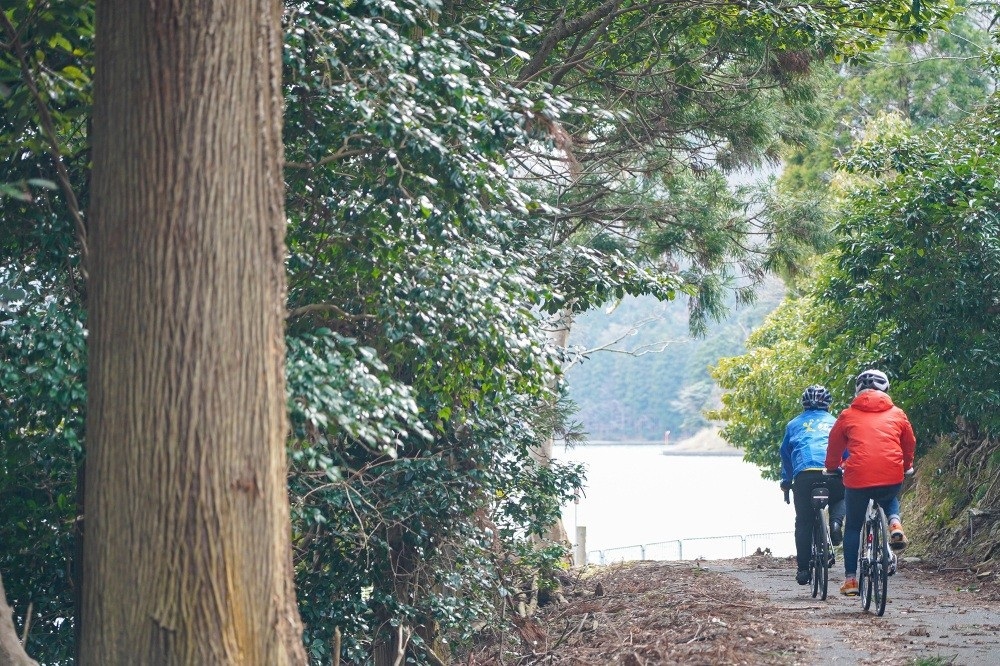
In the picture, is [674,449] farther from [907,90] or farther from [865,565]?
[865,565]

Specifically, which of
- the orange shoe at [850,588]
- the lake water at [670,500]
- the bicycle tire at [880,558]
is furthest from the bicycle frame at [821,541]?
the lake water at [670,500]

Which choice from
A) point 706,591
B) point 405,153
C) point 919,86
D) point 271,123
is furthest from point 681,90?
point 919,86

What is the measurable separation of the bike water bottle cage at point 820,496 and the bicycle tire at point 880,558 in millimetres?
1261

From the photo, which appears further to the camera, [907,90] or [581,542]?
[907,90]

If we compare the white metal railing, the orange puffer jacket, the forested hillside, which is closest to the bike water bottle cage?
the orange puffer jacket

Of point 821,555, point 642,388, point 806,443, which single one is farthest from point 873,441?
point 642,388

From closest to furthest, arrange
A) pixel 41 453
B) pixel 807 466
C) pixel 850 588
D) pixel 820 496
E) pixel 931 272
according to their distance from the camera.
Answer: pixel 41 453 < pixel 850 588 < pixel 820 496 < pixel 807 466 < pixel 931 272

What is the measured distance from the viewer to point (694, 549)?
2489 cm

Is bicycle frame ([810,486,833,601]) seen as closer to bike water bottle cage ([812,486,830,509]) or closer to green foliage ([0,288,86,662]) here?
bike water bottle cage ([812,486,830,509])

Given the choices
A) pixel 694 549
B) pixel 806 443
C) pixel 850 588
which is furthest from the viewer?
pixel 694 549

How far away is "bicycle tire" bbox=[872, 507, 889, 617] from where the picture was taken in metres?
8.58

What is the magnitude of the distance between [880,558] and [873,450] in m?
0.82

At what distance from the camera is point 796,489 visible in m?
10.2

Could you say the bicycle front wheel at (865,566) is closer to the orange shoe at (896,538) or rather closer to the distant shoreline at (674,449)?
the orange shoe at (896,538)
